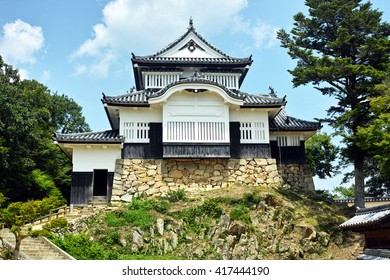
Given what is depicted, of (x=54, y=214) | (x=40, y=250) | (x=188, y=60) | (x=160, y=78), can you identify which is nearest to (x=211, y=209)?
(x=40, y=250)

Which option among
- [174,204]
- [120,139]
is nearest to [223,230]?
[174,204]

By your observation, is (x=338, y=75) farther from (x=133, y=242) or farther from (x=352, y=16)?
(x=133, y=242)

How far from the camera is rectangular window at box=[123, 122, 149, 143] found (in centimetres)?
2070

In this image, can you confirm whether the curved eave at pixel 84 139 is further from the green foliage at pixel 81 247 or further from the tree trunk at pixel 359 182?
the tree trunk at pixel 359 182

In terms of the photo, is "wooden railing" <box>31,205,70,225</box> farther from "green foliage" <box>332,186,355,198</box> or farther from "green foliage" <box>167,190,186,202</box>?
"green foliage" <box>332,186,355,198</box>

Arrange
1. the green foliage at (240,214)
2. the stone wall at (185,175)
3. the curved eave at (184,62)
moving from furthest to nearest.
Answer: the curved eave at (184,62), the stone wall at (185,175), the green foliage at (240,214)

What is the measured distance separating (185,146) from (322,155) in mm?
13520

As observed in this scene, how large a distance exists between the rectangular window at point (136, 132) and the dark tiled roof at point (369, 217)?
11.2 m

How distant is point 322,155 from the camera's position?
29.6 metres

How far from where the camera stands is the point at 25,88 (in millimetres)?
32719

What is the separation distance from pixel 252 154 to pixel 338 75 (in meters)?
5.77

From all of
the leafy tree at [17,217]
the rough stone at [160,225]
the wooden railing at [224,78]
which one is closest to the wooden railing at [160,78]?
the wooden railing at [224,78]

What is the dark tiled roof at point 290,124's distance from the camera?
71.3 ft

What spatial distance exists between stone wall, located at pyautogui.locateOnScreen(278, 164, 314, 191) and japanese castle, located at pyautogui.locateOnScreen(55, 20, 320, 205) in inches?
2.1
